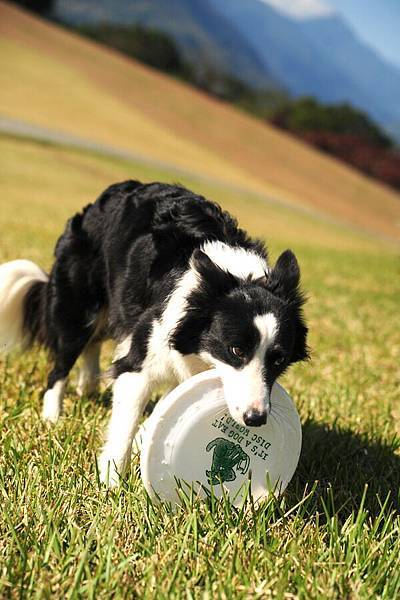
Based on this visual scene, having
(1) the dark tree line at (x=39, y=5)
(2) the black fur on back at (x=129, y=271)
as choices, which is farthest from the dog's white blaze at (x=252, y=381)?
(1) the dark tree line at (x=39, y=5)

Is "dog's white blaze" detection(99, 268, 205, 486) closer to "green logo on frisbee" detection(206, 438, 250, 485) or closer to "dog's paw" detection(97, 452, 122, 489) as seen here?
"dog's paw" detection(97, 452, 122, 489)

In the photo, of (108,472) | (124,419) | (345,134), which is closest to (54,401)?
(124,419)

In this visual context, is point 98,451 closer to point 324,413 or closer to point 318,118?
point 324,413

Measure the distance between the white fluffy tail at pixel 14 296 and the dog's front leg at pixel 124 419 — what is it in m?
1.64

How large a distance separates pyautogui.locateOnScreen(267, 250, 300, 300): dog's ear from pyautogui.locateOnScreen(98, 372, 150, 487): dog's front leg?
0.84 meters

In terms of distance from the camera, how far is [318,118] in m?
68.6

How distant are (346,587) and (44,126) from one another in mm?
36883

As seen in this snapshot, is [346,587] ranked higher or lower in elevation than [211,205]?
lower

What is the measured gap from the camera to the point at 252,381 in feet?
9.64

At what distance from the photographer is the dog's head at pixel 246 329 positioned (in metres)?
2.95

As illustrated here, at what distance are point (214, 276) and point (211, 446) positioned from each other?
81 cm

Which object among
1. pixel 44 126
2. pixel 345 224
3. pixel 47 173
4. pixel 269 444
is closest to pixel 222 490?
pixel 269 444

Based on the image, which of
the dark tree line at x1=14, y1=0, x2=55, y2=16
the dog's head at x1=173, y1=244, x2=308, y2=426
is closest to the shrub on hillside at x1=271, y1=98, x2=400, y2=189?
the dark tree line at x1=14, y1=0, x2=55, y2=16

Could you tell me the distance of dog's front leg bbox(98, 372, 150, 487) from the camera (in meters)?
3.50
